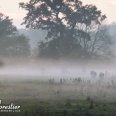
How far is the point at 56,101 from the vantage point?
19922 millimetres

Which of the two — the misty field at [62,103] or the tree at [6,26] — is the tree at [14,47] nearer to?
the tree at [6,26]

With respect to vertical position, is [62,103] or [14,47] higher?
[14,47]

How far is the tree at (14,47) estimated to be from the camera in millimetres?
59906

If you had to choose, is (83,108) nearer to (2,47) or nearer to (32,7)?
(32,7)

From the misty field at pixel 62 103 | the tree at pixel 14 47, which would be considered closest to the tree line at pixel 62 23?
the tree at pixel 14 47

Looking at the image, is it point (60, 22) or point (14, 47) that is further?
point (14, 47)

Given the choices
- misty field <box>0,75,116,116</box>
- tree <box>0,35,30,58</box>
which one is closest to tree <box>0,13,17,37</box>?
tree <box>0,35,30,58</box>

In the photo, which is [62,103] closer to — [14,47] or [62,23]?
[62,23]

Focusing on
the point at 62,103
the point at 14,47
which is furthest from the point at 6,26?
the point at 62,103

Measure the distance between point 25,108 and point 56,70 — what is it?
3933 centimetres

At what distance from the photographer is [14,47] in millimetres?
60938

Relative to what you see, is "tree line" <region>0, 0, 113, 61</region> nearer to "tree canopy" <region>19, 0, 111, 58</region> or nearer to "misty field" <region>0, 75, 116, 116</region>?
"tree canopy" <region>19, 0, 111, 58</region>

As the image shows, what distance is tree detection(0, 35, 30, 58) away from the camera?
5991 centimetres

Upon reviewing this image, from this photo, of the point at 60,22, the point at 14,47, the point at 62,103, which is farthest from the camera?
the point at 14,47
